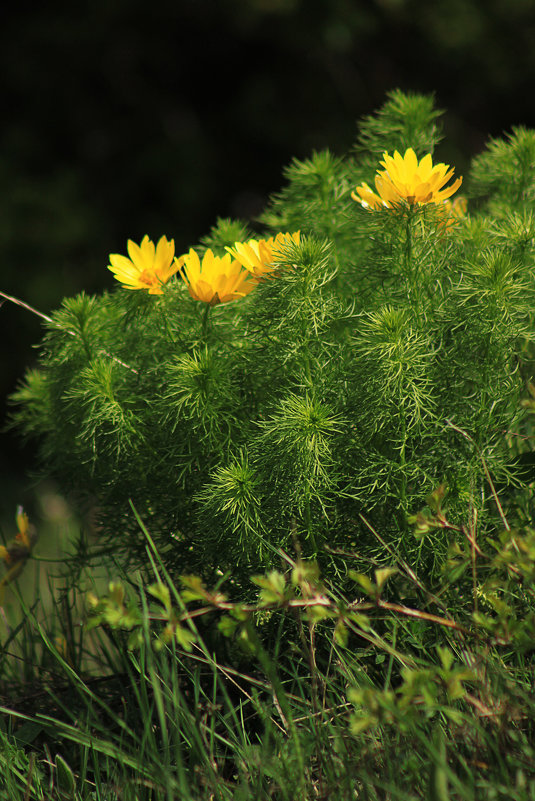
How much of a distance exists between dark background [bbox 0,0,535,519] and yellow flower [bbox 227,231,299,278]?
3.39 meters

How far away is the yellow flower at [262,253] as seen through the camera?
1194 millimetres

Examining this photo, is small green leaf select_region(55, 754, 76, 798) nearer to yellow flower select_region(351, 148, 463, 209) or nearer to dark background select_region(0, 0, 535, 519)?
yellow flower select_region(351, 148, 463, 209)

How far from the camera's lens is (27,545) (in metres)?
Result: 1.36

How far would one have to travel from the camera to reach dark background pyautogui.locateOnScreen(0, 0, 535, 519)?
4.52m

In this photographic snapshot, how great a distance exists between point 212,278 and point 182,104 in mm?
4527

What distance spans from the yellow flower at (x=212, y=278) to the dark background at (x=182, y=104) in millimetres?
3481

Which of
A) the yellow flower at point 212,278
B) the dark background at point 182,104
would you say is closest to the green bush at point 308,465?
the yellow flower at point 212,278

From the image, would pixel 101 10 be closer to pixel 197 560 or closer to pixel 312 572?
pixel 197 560

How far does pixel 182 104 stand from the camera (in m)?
5.26

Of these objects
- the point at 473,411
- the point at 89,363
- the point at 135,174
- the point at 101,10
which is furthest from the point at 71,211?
the point at 473,411

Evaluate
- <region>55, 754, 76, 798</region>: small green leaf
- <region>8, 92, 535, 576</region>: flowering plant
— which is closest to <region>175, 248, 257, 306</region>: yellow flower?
<region>8, 92, 535, 576</region>: flowering plant

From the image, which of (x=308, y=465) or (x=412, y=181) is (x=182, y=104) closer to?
(x=412, y=181)

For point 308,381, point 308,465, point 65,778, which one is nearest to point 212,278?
point 308,381

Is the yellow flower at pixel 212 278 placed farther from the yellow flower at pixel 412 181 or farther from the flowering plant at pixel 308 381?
the yellow flower at pixel 412 181
